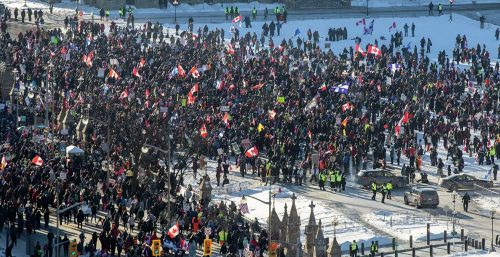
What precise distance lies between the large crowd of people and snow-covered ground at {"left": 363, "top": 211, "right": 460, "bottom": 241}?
5.31 meters

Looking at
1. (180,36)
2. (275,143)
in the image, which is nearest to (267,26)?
(180,36)

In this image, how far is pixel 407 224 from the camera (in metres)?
81.6

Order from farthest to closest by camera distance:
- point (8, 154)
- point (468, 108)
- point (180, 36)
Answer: point (180, 36)
point (468, 108)
point (8, 154)

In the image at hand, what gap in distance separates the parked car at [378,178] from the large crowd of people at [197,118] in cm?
164

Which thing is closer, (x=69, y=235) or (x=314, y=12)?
(x=69, y=235)

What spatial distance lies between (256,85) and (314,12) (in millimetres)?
33436

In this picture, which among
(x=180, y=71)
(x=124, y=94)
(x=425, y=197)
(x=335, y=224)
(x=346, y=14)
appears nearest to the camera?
(x=335, y=224)

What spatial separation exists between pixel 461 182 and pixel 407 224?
8236mm

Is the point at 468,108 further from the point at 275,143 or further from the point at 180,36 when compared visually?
the point at 180,36

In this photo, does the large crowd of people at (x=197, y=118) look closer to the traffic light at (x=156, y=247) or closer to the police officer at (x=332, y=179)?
the police officer at (x=332, y=179)

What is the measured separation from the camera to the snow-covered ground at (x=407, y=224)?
261 feet

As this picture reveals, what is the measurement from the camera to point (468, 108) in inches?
4006

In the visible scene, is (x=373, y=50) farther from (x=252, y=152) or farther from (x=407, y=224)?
(x=407, y=224)

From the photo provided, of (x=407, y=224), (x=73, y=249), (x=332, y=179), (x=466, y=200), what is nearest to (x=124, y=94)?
(x=332, y=179)
